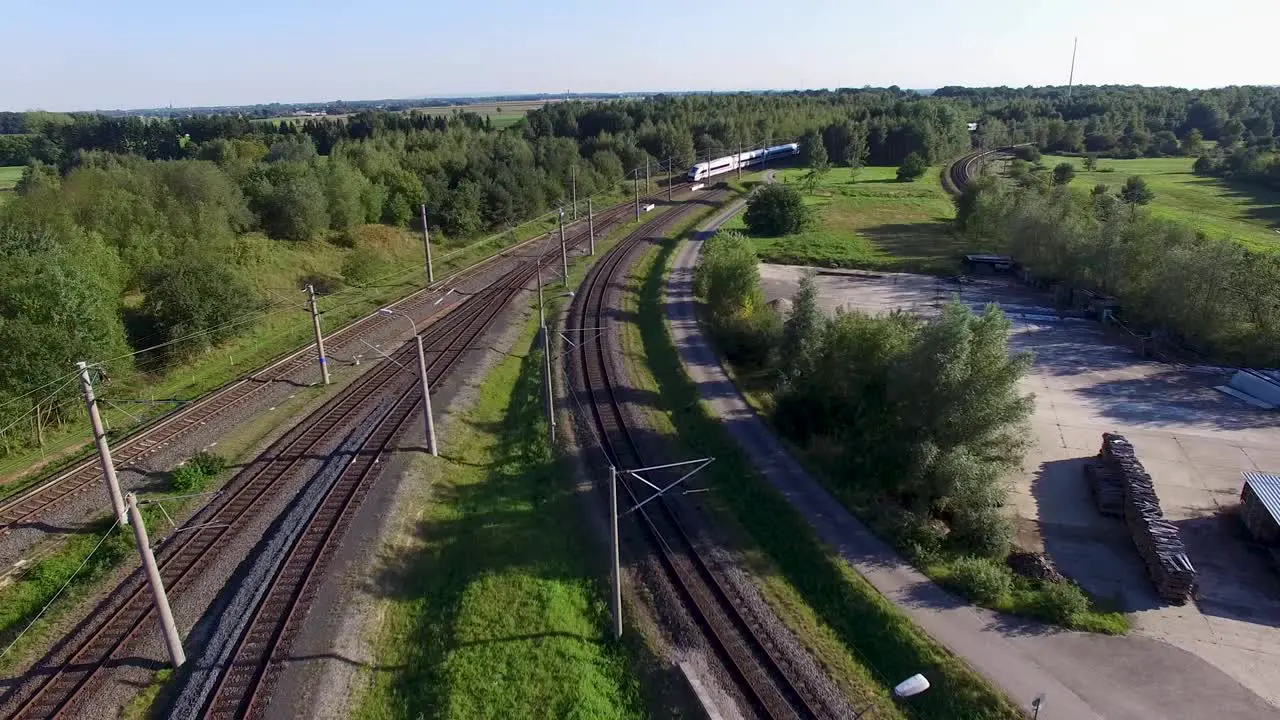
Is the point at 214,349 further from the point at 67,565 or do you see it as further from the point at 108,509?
the point at 67,565

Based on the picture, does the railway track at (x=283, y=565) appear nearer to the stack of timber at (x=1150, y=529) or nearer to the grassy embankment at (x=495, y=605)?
the grassy embankment at (x=495, y=605)

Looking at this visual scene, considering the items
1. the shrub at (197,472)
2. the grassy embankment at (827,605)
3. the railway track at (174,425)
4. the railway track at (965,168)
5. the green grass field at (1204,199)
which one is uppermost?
the railway track at (965,168)

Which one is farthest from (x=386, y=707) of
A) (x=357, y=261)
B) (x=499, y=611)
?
(x=357, y=261)

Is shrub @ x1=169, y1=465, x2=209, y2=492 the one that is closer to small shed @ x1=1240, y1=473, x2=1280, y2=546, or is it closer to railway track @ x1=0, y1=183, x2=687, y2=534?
railway track @ x1=0, y1=183, x2=687, y2=534

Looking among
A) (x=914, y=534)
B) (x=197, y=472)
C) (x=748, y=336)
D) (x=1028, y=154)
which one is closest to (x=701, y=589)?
(x=914, y=534)

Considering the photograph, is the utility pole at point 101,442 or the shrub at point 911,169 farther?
the shrub at point 911,169

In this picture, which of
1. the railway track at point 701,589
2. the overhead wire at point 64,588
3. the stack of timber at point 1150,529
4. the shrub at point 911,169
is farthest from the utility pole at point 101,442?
the shrub at point 911,169

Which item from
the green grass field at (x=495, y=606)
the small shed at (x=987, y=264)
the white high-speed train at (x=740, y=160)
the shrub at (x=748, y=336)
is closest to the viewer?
the green grass field at (x=495, y=606)
